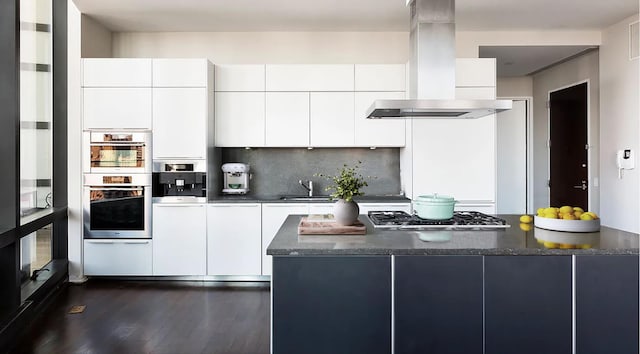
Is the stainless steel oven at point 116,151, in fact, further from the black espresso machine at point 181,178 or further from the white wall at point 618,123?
the white wall at point 618,123

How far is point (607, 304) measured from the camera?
2.01 metres

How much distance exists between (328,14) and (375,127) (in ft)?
4.11

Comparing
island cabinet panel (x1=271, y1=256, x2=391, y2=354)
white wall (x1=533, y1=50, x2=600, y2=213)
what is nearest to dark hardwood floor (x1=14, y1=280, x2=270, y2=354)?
island cabinet panel (x1=271, y1=256, x2=391, y2=354)

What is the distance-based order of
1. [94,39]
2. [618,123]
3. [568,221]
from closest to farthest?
[568,221] → [94,39] → [618,123]

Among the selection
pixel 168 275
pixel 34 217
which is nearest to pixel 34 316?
pixel 34 217

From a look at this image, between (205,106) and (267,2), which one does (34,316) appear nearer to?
(205,106)

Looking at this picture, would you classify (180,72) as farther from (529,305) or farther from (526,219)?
(529,305)

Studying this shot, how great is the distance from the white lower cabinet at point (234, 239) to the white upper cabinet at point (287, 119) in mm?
779

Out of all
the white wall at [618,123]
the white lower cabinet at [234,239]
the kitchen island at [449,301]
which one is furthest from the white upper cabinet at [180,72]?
the white wall at [618,123]

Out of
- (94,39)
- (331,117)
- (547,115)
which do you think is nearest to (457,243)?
(331,117)

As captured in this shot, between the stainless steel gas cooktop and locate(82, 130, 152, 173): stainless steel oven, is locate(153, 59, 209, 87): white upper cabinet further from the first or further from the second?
the stainless steel gas cooktop

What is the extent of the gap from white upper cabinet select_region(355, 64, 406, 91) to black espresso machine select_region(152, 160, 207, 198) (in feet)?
6.09

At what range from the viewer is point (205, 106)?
4.24 meters

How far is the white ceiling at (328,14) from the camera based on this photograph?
4000mm
